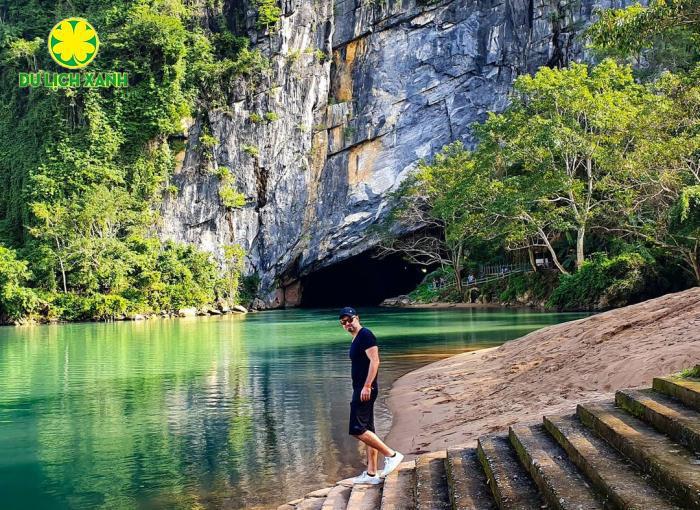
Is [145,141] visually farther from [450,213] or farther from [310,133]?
[450,213]

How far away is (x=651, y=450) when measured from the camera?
3.86 meters

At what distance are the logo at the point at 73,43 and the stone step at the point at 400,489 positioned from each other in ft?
145

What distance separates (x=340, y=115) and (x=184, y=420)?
3841cm

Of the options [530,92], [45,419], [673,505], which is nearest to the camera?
[673,505]

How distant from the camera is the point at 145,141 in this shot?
4466 centimetres

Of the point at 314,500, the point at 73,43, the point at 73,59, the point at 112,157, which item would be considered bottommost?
the point at 314,500

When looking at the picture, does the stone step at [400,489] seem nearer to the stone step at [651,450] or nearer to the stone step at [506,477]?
the stone step at [506,477]

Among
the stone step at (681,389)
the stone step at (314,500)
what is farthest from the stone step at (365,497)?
the stone step at (681,389)

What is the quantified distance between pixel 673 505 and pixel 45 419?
29.2 feet

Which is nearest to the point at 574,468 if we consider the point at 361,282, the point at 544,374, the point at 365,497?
the point at 365,497

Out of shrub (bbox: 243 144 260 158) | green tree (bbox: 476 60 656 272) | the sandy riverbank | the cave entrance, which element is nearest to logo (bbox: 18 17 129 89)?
shrub (bbox: 243 144 260 158)

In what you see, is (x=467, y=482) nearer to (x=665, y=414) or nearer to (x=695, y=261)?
(x=665, y=414)

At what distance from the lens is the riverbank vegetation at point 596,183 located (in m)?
25.0

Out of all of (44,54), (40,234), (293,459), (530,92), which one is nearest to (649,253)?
(530,92)
